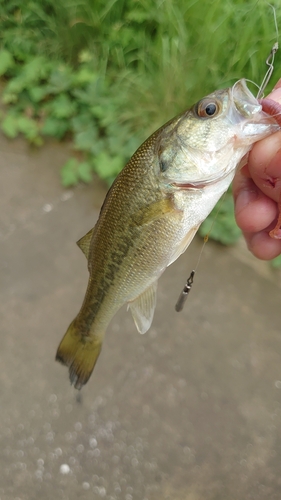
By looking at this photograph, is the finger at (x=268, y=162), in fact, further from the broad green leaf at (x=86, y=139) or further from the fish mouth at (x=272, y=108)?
the broad green leaf at (x=86, y=139)

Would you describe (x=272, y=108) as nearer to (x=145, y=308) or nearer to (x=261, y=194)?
(x=261, y=194)

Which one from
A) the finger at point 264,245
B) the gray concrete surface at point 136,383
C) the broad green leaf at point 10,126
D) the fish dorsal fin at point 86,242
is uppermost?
the broad green leaf at point 10,126

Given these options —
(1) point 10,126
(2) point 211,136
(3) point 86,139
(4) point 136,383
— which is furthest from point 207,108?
(1) point 10,126

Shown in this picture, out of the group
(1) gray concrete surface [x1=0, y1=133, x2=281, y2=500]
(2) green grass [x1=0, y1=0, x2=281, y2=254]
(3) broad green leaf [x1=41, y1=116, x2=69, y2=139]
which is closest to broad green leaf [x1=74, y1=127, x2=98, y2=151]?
(2) green grass [x1=0, y1=0, x2=281, y2=254]

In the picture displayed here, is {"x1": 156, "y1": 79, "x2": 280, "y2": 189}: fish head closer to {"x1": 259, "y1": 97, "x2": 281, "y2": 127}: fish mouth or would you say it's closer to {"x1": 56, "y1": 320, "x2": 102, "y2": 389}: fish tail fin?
{"x1": 259, "y1": 97, "x2": 281, "y2": 127}: fish mouth

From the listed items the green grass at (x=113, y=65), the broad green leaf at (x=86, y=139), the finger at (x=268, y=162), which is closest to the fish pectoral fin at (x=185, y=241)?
the finger at (x=268, y=162)

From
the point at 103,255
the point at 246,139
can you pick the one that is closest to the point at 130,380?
the point at 103,255

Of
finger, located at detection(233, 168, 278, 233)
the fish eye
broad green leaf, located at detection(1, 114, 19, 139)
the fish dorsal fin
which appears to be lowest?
finger, located at detection(233, 168, 278, 233)
